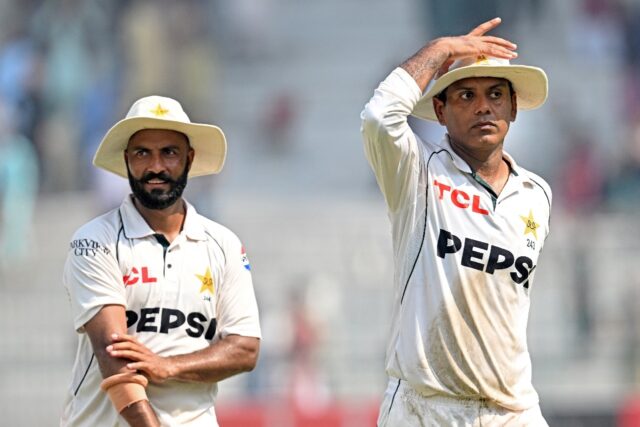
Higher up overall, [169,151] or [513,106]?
[513,106]

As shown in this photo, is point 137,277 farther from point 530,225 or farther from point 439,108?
point 530,225

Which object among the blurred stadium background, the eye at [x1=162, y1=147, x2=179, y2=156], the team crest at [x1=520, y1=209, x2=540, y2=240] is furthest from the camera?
the blurred stadium background

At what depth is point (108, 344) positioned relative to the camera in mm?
6645

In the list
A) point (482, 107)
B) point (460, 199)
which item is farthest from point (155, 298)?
point (482, 107)

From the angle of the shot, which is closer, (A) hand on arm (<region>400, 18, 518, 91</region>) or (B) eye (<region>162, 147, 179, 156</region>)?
(A) hand on arm (<region>400, 18, 518, 91</region>)

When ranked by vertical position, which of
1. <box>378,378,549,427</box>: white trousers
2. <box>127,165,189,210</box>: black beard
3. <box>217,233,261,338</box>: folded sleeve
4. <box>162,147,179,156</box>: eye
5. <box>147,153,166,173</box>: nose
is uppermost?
<box>162,147,179,156</box>: eye

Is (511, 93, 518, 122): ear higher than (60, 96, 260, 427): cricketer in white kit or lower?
higher

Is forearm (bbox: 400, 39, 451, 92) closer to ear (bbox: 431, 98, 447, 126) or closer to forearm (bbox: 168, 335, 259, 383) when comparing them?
ear (bbox: 431, 98, 447, 126)

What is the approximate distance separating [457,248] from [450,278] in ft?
0.44

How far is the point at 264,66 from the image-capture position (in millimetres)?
23656

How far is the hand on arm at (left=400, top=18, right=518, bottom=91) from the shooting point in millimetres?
6551

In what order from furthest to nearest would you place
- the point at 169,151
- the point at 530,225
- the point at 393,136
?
the point at 169,151, the point at 530,225, the point at 393,136

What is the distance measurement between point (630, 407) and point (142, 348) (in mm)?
8706

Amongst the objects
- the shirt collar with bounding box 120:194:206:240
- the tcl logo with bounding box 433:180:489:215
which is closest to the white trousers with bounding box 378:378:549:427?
the tcl logo with bounding box 433:180:489:215
